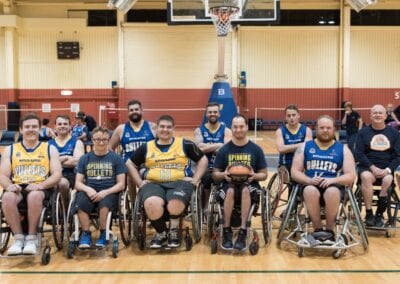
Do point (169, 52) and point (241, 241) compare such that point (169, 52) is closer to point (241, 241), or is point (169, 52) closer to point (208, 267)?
point (241, 241)

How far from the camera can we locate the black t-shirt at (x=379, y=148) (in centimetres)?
460

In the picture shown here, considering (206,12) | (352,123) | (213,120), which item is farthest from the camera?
(352,123)

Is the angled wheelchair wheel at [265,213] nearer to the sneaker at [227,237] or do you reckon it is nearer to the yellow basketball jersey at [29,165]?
the sneaker at [227,237]

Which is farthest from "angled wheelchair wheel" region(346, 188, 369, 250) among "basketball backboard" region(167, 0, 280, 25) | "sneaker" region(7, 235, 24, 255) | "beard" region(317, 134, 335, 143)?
"basketball backboard" region(167, 0, 280, 25)

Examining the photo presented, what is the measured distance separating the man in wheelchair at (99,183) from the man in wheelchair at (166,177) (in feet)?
0.64

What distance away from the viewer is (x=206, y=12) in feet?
33.2

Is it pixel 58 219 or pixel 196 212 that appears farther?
pixel 196 212

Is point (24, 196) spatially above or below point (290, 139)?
below

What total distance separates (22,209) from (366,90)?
14.5 m

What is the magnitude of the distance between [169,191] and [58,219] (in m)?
0.88

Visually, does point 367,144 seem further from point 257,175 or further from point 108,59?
point 108,59

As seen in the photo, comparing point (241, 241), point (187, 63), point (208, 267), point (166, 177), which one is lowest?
point (208, 267)

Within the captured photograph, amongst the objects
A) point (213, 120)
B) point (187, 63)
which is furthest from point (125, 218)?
point (187, 63)

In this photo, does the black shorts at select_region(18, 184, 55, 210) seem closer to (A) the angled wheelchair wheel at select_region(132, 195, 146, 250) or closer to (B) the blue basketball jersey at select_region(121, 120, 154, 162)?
(A) the angled wheelchair wheel at select_region(132, 195, 146, 250)
